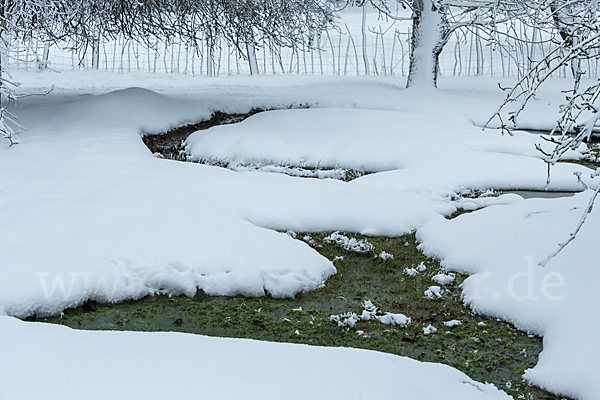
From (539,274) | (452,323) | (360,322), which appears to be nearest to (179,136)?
(360,322)

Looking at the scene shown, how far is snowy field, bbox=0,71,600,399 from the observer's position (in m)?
Result: 2.68

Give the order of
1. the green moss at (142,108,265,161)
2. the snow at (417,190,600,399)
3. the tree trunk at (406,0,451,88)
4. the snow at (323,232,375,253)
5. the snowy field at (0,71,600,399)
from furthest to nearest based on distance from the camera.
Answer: the tree trunk at (406,0,451,88)
the green moss at (142,108,265,161)
the snow at (323,232,375,253)
the snow at (417,190,600,399)
the snowy field at (0,71,600,399)

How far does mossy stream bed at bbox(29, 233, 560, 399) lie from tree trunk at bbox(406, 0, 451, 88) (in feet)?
30.2

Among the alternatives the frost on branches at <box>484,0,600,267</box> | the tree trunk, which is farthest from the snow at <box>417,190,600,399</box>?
the tree trunk

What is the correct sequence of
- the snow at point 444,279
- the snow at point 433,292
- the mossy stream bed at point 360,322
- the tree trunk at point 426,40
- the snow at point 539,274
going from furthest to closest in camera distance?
the tree trunk at point 426,40
the snow at point 444,279
the snow at point 433,292
the mossy stream bed at point 360,322
the snow at point 539,274

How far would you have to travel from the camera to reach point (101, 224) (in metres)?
4.53

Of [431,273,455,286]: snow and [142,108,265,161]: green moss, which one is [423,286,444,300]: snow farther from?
[142,108,265,161]: green moss

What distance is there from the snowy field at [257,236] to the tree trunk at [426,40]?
2.94m

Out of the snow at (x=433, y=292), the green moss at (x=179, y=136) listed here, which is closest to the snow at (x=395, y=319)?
the snow at (x=433, y=292)

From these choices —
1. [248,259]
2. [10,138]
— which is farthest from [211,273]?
[10,138]

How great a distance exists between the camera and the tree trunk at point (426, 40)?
12445mm

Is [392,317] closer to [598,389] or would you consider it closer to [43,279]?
[598,389]

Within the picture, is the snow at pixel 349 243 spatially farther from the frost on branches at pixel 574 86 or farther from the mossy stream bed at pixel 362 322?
the frost on branches at pixel 574 86

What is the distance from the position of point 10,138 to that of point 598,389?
23.9ft
